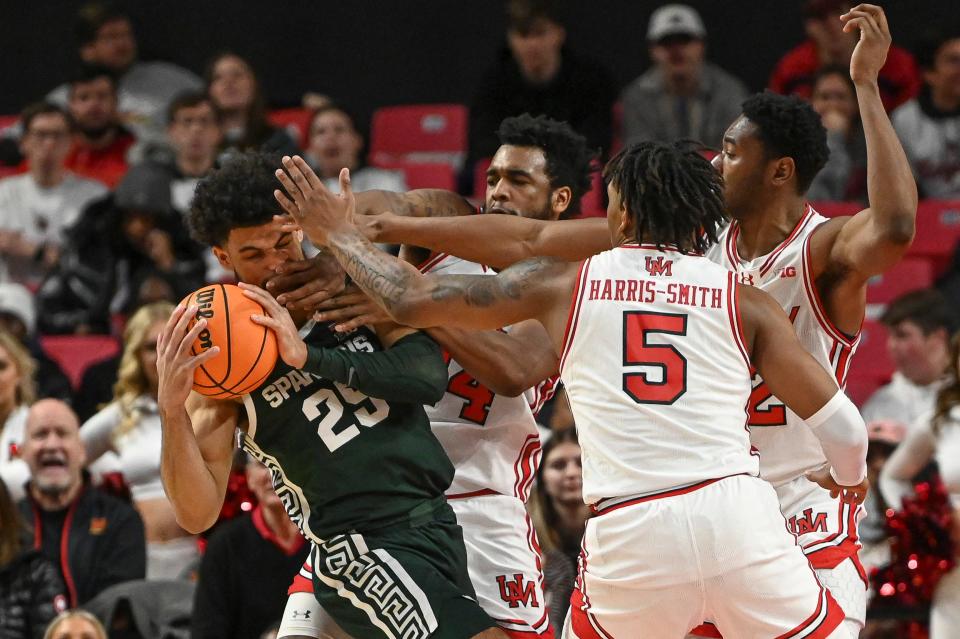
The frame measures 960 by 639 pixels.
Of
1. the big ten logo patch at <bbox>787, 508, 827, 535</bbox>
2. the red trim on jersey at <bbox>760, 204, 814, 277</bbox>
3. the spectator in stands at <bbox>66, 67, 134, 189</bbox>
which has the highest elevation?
the spectator in stands at <bbox>66, 67, 134, 189</bbox>

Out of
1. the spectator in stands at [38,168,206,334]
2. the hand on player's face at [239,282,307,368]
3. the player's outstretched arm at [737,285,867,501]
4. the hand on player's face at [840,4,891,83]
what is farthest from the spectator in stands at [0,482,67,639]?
the hand on player's face at [840,4,891,83]

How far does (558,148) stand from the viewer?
211 inches

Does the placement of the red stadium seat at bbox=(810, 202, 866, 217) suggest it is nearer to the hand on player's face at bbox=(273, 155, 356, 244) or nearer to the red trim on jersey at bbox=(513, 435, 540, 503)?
the red trim on jersey at bbox=(513, 435, 540, 503)

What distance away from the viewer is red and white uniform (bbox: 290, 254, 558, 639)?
4.82m

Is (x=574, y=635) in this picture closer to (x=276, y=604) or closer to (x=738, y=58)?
(x=276, y=604)

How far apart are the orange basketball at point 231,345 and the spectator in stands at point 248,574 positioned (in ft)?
8.16

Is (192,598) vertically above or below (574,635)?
below

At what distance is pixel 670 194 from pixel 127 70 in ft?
26.2

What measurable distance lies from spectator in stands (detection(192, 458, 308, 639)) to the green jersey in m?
2.20

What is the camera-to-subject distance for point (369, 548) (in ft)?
14.0

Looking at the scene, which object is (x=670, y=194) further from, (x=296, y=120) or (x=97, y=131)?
(x=97, y=131)

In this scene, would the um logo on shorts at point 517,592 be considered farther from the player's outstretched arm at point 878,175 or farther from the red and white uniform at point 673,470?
the player's outstretched arm at point 878,175

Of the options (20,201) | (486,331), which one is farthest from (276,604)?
(20,201)

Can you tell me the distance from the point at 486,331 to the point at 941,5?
814cm
